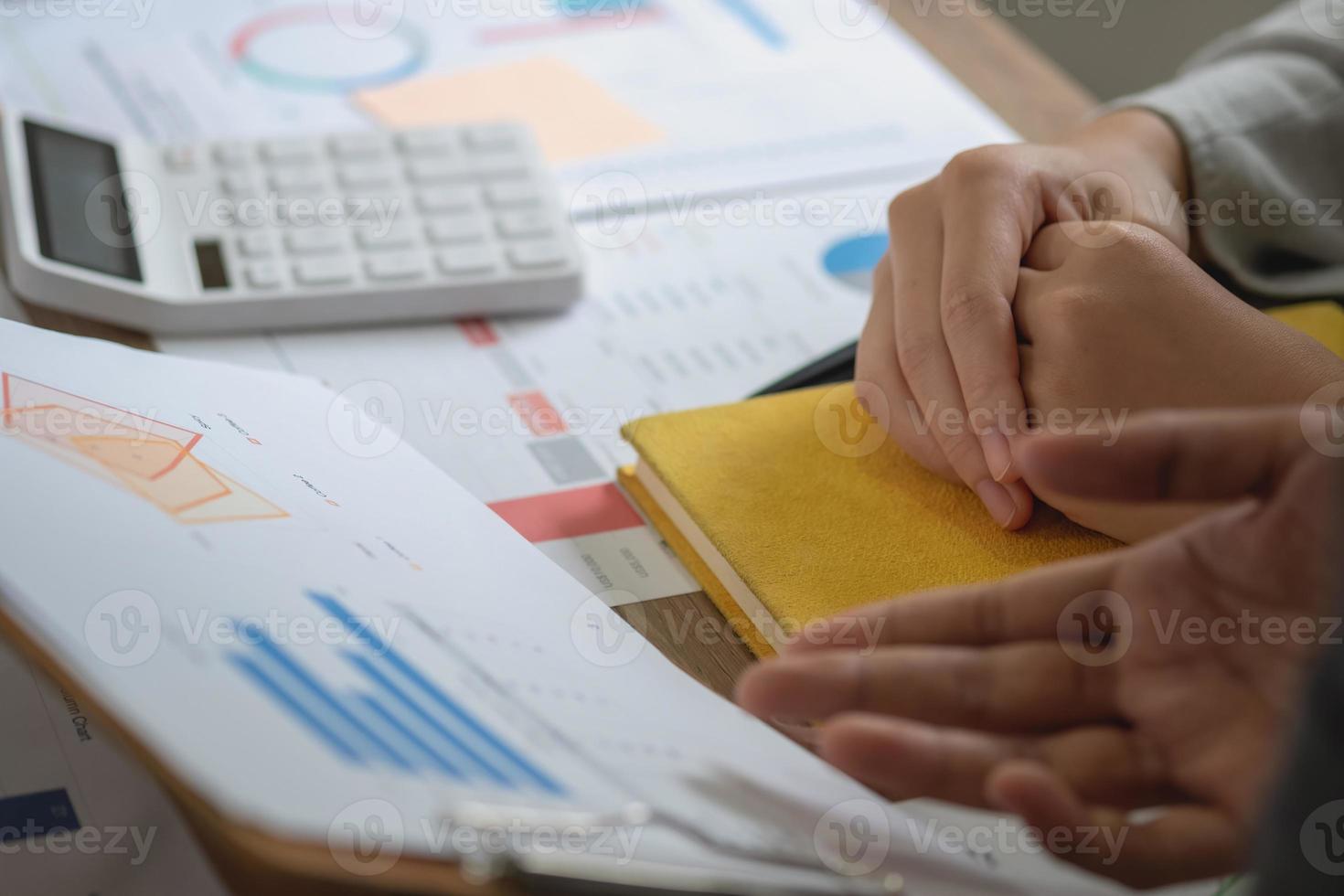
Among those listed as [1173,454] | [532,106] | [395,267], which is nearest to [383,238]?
[395,267]

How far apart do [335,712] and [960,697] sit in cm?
19

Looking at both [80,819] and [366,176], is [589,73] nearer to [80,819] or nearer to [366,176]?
[366,176]

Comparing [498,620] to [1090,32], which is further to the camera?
[1090,32]

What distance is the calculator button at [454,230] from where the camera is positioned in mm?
688

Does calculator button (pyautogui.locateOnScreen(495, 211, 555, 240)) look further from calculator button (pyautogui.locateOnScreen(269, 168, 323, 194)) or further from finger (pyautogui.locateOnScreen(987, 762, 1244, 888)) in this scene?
finger (pyautogui.locateOnScreen(987, 762, 1244, 888))

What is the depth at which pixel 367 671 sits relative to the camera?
1.16 feet

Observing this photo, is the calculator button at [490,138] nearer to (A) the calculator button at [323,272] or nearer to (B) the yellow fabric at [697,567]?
(A) the calculator button at [323,272]

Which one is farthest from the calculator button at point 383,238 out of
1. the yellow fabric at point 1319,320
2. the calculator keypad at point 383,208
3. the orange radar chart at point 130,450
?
the yellow fabric at point 1319,320

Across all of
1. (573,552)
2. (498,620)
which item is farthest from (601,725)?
(573,552)

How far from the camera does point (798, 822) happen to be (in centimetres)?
36

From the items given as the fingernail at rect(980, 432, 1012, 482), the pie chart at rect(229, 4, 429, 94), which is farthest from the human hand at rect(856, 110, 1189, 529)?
the pie chart at rect(229, 4, 429, 94)

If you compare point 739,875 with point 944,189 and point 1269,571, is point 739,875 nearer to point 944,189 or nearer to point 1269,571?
point 1269,571

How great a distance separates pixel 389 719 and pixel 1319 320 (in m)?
0.53

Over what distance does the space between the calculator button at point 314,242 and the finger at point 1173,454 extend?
450mm
